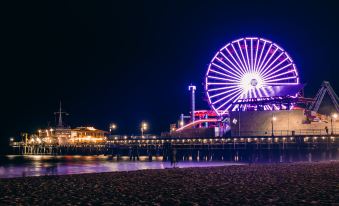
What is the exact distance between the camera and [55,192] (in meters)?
20.6

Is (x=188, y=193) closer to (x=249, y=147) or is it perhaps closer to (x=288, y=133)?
(x=249, y=147)

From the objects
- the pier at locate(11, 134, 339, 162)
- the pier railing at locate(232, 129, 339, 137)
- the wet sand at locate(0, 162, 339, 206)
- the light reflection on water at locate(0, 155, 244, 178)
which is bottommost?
the light reflection on water at locate(0, 155, 244, 178)

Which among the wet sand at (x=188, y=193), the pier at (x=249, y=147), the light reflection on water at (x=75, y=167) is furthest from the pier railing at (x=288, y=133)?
the wet sand at (x=188, y=193)

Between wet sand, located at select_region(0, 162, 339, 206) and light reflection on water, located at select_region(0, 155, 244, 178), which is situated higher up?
wet sand, located at select_region(0, 162, 339, 206)

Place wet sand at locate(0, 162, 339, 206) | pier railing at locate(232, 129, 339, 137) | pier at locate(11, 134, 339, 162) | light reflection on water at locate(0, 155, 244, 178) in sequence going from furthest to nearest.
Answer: pier railing at locate(232, 129, 339, 137) → pier at locate(11, 134, 339, 162) → light reflection on water at locate(0, 155, 244, 178) → wet sand at locate(0, 162, 339, 206)

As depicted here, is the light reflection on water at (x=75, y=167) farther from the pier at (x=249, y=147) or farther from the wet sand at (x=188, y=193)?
the wet sand at (x=188, y=193)

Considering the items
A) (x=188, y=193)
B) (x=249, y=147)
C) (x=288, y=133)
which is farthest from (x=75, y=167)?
(x=188, y=193)

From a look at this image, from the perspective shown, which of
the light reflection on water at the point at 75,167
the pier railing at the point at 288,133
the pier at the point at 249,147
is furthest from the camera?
the pier railing at the point at 288,133

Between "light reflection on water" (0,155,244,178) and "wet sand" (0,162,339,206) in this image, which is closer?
"wet sand" (0,162,339,206)

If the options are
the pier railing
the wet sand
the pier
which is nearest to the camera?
the wet sand

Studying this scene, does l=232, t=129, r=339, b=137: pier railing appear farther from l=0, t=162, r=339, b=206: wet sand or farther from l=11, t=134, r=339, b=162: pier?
l=0, t=162, r=339, b=206: wet sand

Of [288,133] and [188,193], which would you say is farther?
[288,133]

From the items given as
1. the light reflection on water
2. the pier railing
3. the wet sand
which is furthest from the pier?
the wet sand

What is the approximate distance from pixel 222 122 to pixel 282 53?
60.1 feet
